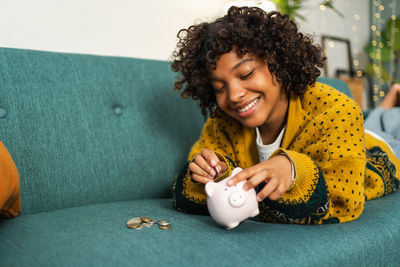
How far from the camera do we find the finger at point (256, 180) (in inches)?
28.4

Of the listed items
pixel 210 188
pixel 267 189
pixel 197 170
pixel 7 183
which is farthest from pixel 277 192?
pixel 7 183

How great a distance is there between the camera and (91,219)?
0.87 metres

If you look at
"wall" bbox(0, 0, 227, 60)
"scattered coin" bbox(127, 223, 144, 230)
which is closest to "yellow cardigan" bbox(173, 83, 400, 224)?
"scattered coin" bbox(127, 223, 144, 230)

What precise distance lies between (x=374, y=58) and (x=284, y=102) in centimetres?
380

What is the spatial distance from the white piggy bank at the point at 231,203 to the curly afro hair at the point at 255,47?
0.39 m

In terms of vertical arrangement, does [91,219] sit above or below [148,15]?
below

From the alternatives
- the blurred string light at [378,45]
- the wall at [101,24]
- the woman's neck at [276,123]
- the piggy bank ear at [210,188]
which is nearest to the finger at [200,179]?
the piggy bank ear at [210,188]

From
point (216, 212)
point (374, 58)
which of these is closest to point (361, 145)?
point (216, 212)

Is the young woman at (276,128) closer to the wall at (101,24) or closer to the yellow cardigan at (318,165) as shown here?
the yellow cardigan at (318,165)

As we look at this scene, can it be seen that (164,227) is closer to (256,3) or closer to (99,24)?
(99,24)

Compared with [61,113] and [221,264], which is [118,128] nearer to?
[61,113]

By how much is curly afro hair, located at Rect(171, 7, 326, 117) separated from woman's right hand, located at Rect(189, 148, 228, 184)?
0.25 meters

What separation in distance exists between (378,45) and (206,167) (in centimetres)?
427

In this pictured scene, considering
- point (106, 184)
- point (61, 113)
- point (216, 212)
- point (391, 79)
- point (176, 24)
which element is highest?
point (176, 24)
